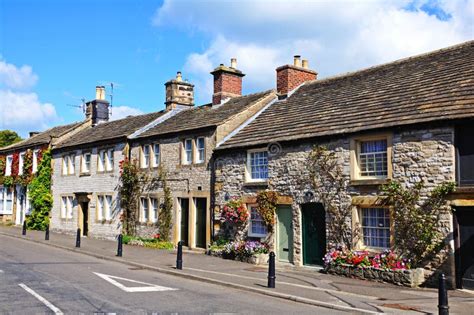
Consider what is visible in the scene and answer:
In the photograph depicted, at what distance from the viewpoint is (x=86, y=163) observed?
1238 inches

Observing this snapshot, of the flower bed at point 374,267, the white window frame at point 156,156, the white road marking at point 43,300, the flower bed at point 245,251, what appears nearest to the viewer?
the white road marking at point 43,300

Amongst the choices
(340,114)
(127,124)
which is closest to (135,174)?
(127,124)

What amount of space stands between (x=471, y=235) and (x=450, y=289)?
1.57m

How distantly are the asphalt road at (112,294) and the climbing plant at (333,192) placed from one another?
5078 mm

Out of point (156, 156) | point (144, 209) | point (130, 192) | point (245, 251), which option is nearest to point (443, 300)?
point (245, 251)

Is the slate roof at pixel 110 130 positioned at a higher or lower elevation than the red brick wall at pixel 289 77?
lower

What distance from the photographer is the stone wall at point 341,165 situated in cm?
1402

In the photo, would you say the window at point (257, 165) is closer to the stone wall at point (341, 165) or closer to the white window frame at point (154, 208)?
the stone wall at point (341, 165)

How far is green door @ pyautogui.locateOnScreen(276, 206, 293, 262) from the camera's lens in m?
18.5

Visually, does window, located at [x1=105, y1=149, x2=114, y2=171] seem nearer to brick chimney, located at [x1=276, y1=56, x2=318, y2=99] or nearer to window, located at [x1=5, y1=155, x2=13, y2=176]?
brick chimney, located at [x1=276, y1=56, x2=318, y2=99]

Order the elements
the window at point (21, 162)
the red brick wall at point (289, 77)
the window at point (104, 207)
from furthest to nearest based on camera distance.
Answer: the window at point (21, 162), the window at point (104, 207), the red brick wall at point (289, 77)

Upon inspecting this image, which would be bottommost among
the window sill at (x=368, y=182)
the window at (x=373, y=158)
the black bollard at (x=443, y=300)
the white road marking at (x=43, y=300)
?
the white road marking at (x=43, y=300)

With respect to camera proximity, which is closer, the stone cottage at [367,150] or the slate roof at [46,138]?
the stone cottage at [367,150]

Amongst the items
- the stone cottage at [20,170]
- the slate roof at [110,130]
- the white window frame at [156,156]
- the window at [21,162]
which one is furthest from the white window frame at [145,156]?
the window at [21,162]
